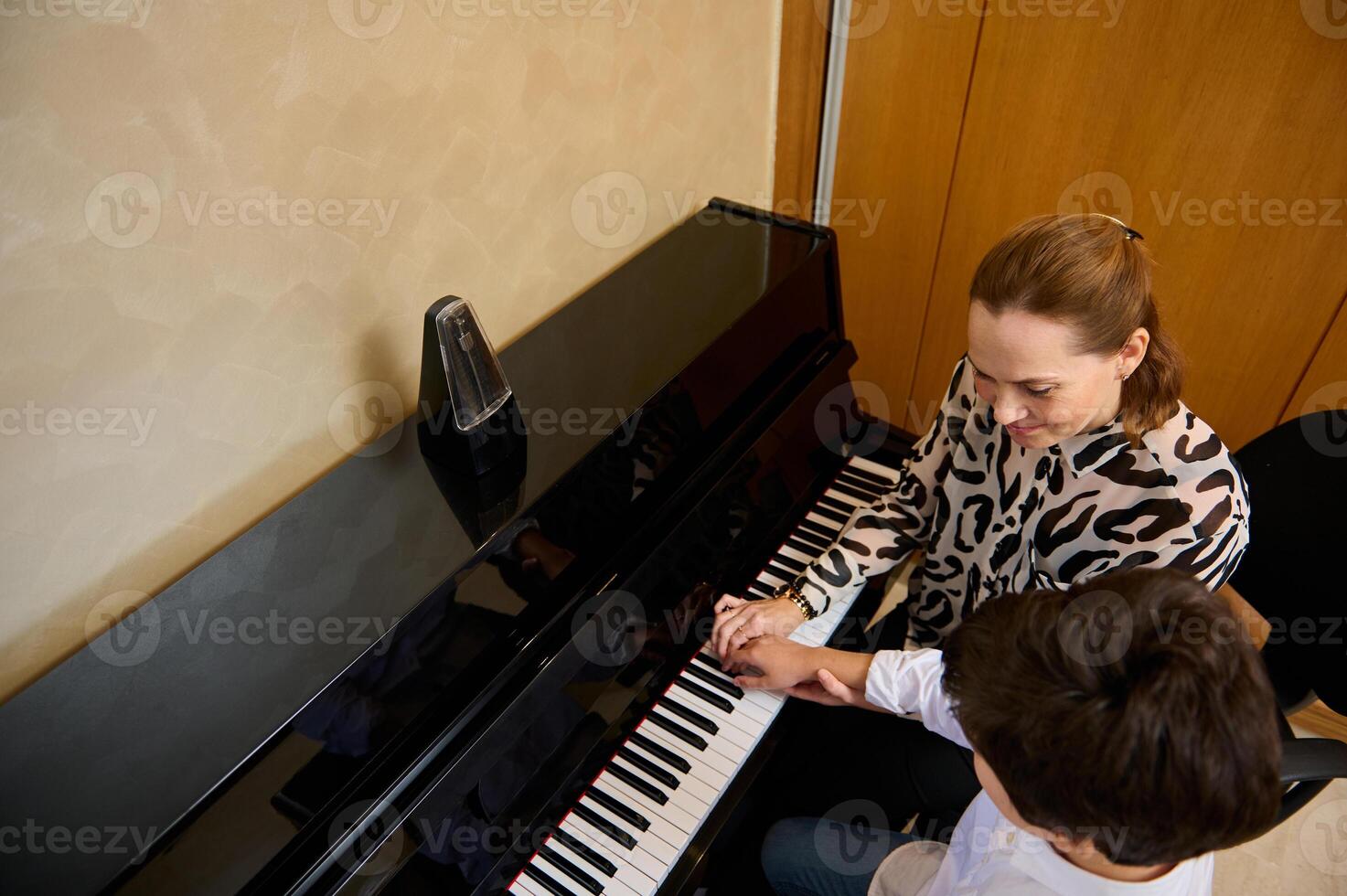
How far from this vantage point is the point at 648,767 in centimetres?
138

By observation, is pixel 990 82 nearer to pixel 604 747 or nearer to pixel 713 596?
pixel 713 596

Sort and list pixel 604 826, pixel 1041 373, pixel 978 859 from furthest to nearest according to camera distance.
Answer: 1. pixel 604 826
2. pixel 1041 373
3. pixel 978 859

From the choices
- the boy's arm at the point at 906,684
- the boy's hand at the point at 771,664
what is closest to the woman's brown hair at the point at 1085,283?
the boy's arm at the point at 906,684

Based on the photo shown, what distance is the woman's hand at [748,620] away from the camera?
151cm

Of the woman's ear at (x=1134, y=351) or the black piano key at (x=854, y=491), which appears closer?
the woman's ear at (x=1134, y=351)

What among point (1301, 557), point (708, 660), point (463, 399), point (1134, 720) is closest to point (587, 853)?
point (708, 660)

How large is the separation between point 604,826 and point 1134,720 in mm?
834

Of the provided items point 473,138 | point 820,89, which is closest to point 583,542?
point 473,138

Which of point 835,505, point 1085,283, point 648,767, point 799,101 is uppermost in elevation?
point 799,101

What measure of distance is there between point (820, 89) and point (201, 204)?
5.62 feet

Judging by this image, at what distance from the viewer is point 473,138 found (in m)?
1.43

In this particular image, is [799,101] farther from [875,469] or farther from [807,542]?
[807,542]

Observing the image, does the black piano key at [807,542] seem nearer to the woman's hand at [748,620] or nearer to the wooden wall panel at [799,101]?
the woman's hand at [748,620]

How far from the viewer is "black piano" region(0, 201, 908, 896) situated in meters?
1.02
